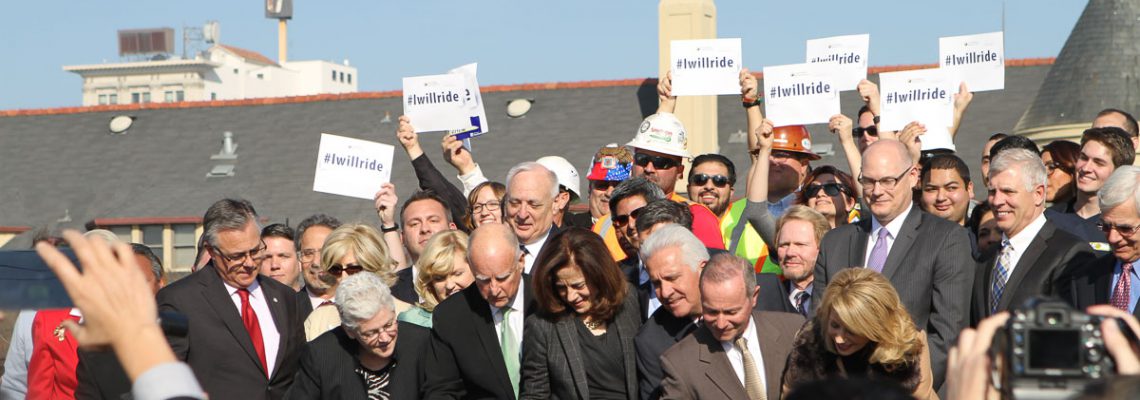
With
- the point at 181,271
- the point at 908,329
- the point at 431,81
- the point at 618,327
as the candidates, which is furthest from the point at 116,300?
the point at 181,271

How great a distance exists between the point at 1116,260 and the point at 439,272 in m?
3.22

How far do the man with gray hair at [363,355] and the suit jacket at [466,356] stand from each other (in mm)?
110

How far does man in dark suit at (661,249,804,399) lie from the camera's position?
5.89 meters

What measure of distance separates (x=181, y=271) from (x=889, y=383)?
1341 inches

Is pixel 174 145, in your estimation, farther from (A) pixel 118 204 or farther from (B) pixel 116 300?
(B) pixel 116 300

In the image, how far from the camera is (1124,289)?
6.03 m

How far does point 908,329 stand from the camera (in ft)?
18.2

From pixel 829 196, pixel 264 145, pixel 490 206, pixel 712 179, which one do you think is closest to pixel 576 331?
pixel 490 206

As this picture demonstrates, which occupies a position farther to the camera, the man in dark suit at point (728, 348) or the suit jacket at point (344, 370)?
the suit jacket at point (344, 370)

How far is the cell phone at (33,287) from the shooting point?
265 cm

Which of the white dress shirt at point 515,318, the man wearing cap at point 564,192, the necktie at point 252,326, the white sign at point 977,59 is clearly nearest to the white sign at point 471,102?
the man wearing cap at point 564,192

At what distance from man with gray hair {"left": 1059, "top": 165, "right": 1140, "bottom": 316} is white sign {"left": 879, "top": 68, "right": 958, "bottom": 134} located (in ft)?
10.0

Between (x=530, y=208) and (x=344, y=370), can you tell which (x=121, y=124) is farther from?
(x=344, y=370)

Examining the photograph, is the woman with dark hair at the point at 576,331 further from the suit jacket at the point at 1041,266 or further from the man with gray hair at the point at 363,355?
the suit jacket at the point at 1041,266
